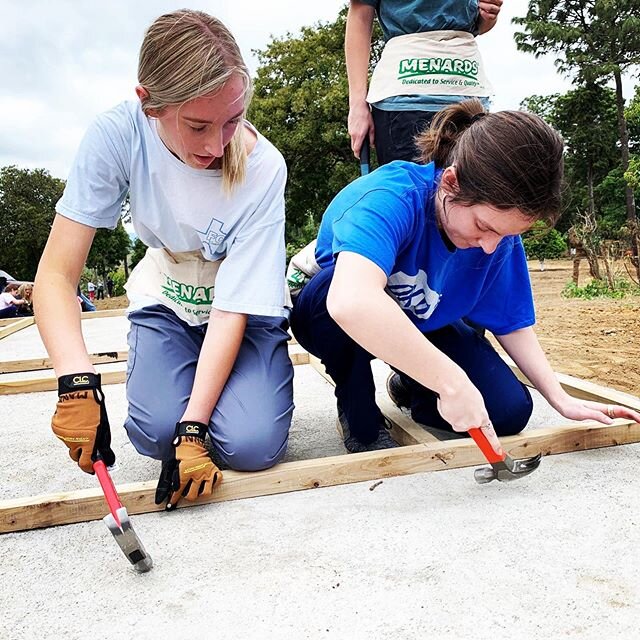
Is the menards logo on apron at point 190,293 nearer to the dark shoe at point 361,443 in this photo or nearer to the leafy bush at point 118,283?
the dark shoe at point 361,443

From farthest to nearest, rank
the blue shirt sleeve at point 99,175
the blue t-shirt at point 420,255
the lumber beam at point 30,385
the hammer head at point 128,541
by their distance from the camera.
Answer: the lumber beam at point 30,385 < the blue shirt sleeve at point 99,175 < the blue t-shirt at point 420,255 < the hammer head at point 128,541

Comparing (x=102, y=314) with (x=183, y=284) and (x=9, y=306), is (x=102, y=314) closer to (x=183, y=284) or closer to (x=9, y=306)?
(x=9, y=306)

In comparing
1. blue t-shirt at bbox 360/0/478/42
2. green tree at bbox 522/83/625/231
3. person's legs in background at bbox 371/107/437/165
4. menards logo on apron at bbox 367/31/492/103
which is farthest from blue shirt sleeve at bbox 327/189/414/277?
→ green tree at bbox 522/83/625/231

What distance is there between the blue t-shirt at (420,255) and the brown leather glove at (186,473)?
570 mm

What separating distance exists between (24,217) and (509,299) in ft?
94.9

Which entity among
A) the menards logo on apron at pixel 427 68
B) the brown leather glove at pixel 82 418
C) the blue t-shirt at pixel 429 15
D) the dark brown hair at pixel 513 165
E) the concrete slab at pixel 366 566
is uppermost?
the blue t-shirt at pixel 429 15

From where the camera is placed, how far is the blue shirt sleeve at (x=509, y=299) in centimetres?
177

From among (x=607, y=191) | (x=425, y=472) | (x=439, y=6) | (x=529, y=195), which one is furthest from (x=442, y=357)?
(x=607, y=191)

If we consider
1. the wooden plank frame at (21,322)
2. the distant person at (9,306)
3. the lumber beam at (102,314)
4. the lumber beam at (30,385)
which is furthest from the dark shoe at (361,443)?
the distant person at (9,306)

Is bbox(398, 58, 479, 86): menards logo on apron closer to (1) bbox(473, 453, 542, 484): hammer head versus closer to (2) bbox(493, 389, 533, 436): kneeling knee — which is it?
(2) bbox(493, 389, 533, 436): kneeling knee

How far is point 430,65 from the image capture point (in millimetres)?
2039

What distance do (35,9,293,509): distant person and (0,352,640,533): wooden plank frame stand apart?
0.06 metres

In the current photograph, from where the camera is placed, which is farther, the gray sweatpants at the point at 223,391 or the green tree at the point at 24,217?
the green tree at the point at 24,217

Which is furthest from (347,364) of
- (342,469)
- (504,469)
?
(504,469)
